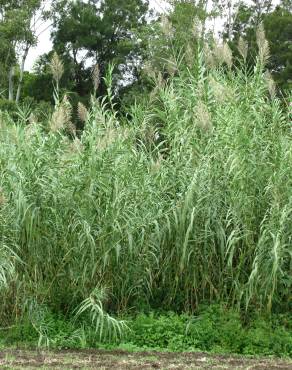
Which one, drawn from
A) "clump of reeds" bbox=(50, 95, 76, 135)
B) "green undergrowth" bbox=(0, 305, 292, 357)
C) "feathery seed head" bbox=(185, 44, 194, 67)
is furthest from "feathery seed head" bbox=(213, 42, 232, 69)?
"green undergrowth" bbox=(0, 305, 292, 357)

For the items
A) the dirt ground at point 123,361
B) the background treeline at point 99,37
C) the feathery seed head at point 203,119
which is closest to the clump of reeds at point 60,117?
the feathery seed head at point 203,119

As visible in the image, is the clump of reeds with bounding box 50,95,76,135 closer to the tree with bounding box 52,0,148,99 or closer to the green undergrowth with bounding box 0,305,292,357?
the green undergrowth with bounding box 0,305,292,357

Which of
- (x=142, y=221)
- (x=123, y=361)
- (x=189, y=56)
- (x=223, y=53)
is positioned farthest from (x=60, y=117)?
(x=123, y=361)

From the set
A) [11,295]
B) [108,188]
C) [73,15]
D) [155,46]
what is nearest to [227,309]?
[108,188]

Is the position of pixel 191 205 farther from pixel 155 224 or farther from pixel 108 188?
pixel 108 188

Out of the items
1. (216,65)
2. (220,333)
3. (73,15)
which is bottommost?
(220,333)

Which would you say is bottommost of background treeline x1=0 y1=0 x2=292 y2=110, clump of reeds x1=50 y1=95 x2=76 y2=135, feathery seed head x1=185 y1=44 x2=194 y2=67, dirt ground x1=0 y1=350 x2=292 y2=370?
dirt ground x1=0 y1=350 x2=292 y2=370

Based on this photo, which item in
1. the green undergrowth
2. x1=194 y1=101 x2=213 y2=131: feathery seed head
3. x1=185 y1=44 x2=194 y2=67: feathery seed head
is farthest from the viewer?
x1=185 y1=44 x2=194 y2=67: feathery seed head

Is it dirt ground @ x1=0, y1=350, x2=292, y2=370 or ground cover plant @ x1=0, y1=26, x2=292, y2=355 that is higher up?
ground cover plant @ x1=0, y1=26, x2=292, y2=355

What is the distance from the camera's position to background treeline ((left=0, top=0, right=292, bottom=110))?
2622 centimetres

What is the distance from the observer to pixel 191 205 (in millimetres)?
6402

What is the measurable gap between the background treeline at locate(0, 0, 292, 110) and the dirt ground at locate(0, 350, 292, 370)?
19525mm

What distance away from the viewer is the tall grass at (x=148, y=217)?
618cm

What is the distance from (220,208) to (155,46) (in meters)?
17.8
